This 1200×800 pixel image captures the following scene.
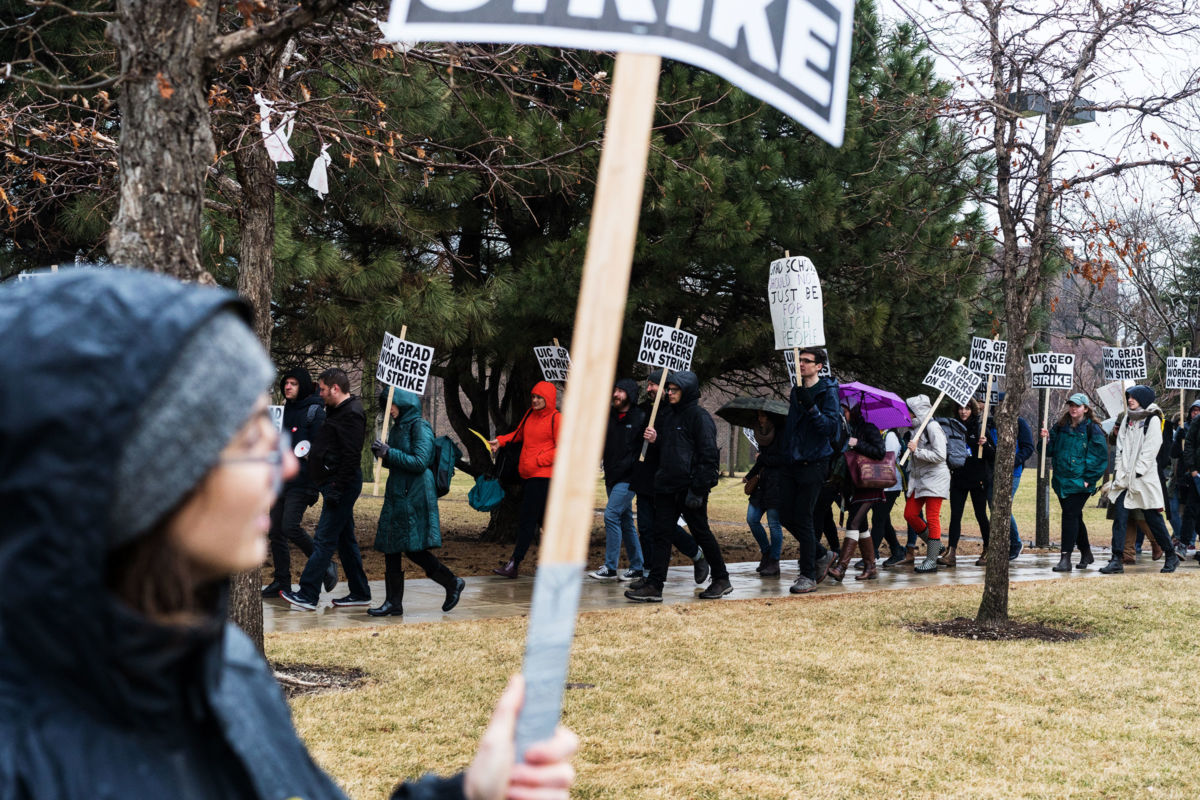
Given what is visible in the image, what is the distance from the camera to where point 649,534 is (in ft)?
38.8

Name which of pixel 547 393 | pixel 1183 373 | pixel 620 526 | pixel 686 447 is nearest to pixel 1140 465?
pixel 1183 373

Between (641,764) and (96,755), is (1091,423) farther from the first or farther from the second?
(96,755)

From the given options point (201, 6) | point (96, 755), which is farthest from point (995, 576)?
point (96, 755)

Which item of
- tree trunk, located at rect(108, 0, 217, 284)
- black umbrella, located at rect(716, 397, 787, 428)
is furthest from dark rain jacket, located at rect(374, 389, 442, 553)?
tree trunk, located at rect(108, 0, 217, 284)

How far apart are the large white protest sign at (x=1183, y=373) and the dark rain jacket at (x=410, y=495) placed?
13065mm

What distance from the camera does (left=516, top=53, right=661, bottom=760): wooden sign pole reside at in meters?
1.34

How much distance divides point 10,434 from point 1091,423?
14.2 meters

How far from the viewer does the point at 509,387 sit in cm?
1564

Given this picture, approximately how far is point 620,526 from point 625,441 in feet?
3.11

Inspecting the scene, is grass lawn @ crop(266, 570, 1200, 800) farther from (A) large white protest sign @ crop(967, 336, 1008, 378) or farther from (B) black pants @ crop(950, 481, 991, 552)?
(A) large white protest sign @ crop(967, 336, 1008, 378)

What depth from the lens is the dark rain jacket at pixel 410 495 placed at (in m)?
8.92

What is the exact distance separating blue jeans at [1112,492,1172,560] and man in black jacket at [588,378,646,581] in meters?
5.92

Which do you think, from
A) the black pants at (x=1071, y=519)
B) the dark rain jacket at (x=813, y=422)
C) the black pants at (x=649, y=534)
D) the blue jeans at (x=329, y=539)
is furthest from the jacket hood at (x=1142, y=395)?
the blue jeans at (x=329, y=539)

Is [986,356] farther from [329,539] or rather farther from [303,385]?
[329,539]
